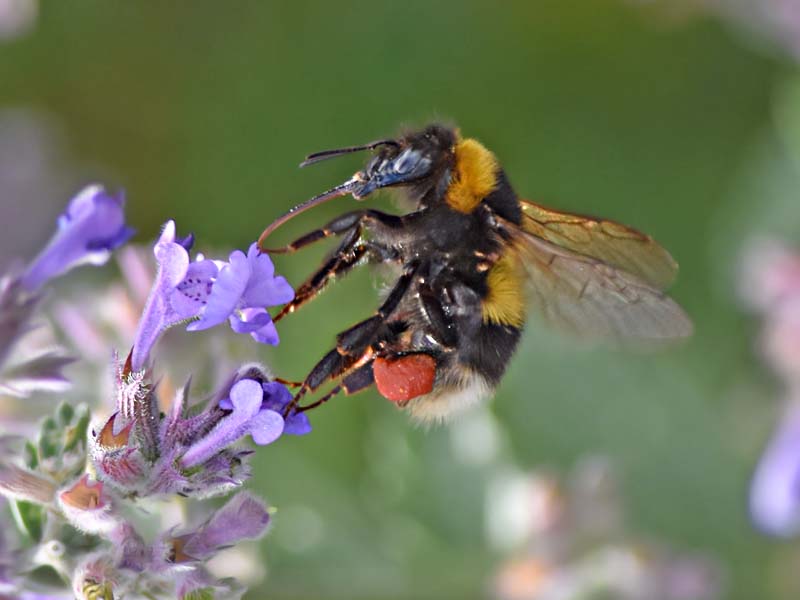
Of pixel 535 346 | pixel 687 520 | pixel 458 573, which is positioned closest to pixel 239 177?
pixel 535 346

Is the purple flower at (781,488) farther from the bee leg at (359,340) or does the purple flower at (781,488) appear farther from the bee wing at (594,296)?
the bee leg at (359,340)

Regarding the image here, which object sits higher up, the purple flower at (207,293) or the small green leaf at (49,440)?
the purple flower at (207,293)

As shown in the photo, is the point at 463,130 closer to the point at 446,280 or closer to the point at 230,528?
the point at 446,280

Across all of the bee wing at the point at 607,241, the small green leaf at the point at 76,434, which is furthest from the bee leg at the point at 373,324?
the small green leaf at the point at 76,434

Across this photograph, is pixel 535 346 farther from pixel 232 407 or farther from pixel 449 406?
pixel 232 407

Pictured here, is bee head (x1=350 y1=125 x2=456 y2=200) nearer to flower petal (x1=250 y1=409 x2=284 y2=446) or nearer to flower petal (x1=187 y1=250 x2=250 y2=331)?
flower petal (x1=187 y1=250 x2=250 y2=331)

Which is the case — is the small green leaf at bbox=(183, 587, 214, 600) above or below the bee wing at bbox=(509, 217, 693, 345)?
below

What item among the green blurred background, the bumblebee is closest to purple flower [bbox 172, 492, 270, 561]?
the bumblebee
